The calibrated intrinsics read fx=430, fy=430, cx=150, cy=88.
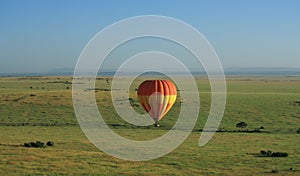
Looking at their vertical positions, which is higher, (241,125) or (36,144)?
(36,144)

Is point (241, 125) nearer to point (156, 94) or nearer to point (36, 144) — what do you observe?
point (156, 94)

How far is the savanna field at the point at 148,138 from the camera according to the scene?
87.7 ft

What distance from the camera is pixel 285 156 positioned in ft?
102

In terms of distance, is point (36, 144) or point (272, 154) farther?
point (36, 144)

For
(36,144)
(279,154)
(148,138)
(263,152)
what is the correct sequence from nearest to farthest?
(279,154), (263,152), (36,144), (148,138)

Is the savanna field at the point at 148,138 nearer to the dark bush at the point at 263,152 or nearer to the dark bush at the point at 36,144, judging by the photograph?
the dark bush at the point at 263,152

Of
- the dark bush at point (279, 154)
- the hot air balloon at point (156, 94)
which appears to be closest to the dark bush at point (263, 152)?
the dark bush at point (279, 154)

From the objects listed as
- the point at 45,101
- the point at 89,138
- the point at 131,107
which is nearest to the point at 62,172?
the point at 89,138

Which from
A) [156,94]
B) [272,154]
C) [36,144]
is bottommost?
[272,154]

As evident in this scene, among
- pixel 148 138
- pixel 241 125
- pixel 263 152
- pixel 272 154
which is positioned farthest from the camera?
pixel 241 125

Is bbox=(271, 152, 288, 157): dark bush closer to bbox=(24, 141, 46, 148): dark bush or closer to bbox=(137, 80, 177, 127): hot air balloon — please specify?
bbox=(137, 80, 177, 127): hot air balloon

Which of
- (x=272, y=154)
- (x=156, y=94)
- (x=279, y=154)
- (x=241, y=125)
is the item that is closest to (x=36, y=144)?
(x=156, y=94)

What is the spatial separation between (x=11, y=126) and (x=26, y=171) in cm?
2395

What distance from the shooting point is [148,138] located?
40.0 metres
